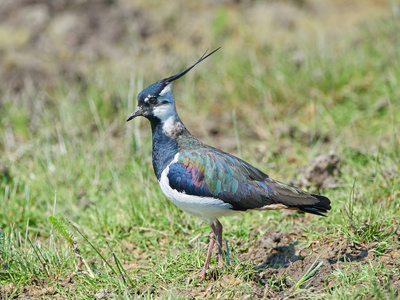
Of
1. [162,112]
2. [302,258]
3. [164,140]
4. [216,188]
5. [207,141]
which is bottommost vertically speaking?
[302,258]

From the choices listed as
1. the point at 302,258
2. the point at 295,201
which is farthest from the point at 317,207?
the point at 302,258

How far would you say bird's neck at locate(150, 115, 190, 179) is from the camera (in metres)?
3.75

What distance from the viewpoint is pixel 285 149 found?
5.60 m

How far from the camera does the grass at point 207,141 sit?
11.7 ft

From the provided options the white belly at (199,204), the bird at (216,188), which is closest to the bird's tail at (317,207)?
the bird at (216,188)

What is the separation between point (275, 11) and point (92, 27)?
288 cm

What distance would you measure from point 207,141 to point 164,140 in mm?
2152

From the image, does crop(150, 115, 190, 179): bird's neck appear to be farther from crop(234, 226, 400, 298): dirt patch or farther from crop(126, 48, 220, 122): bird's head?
crop(234, 226, 400, 298): dirt patch

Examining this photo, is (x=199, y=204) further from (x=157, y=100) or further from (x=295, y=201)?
(x=157, y=100)

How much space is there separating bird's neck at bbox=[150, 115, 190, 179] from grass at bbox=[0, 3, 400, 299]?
673mm

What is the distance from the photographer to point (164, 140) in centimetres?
383

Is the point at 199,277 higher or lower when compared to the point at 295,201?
lower

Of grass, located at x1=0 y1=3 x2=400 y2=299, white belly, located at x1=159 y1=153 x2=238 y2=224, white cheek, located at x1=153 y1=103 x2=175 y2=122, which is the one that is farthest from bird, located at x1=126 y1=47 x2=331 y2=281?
grass, located at x1=0 y1=3 x2=400 y2=299

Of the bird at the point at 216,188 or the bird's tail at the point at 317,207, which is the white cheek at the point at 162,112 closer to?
the bird at the point at 216,188
